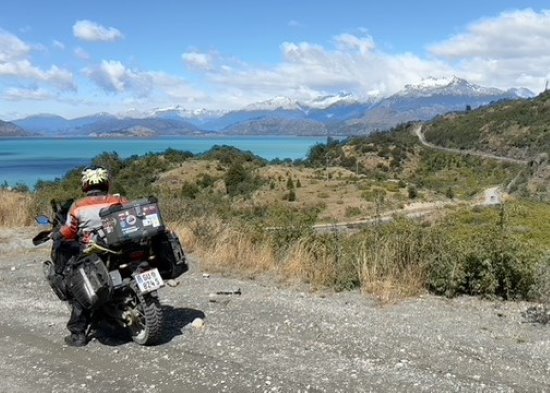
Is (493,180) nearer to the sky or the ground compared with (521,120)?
nearer to the ground

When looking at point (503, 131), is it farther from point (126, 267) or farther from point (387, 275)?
point (126, 267)

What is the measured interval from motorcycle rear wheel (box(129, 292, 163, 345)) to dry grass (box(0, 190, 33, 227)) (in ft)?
29.9

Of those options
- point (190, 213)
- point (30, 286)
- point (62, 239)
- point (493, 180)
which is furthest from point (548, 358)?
point (493, 180)

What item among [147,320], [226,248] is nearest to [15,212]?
[226,248]

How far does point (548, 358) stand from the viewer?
5.27 metres

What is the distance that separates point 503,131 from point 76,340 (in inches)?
5351

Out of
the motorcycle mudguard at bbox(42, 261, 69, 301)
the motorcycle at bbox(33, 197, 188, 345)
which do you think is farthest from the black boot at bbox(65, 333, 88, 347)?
the motorcycle mudguard at bbox(42, 261, 69, 301)

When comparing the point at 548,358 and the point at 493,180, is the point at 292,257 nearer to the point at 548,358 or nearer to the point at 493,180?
the point at 548,358

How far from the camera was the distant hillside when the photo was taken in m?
116

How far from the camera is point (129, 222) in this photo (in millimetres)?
5512

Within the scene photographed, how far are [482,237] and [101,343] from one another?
4.73m

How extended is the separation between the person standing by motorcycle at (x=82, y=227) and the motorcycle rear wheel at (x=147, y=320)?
554 mm

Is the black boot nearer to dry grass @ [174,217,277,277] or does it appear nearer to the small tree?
dry grass @ [174,217,277,277]

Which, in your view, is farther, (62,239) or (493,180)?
(493,180)
